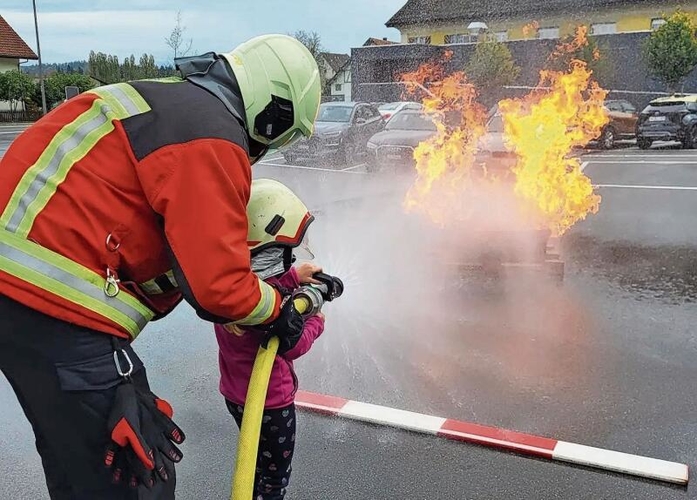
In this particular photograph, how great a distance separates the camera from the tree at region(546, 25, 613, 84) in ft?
78.8

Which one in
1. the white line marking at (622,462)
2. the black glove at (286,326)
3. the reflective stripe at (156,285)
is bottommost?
the white line marking at (622,462)

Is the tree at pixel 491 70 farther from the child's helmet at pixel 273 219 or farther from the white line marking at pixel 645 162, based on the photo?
the child's helmet at pixel 273 219

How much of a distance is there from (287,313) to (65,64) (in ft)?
169

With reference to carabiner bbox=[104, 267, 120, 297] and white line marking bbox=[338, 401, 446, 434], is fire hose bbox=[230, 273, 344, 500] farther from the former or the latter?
white line marking bbox=[338, 401, 446, 434]

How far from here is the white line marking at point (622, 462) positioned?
329 cm

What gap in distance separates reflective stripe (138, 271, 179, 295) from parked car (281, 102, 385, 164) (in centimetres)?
1548

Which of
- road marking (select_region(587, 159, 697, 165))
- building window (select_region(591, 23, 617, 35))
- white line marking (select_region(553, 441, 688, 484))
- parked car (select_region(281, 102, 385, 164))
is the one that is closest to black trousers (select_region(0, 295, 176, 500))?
white line marking (select_region(553, 441, 688, 484))

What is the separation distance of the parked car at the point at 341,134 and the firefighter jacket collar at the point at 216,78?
15311 millimetres

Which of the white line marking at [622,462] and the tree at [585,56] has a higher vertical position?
the tree at [585,56]

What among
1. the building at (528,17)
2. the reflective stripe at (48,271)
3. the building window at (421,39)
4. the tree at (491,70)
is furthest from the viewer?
the building window at (421,39)

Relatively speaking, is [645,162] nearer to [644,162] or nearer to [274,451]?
[644,162]

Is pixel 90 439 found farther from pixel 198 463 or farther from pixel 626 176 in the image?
pixel 626 176

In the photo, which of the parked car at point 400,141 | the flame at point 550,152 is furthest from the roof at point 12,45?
the flame at point 550,152

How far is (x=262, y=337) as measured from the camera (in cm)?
238
